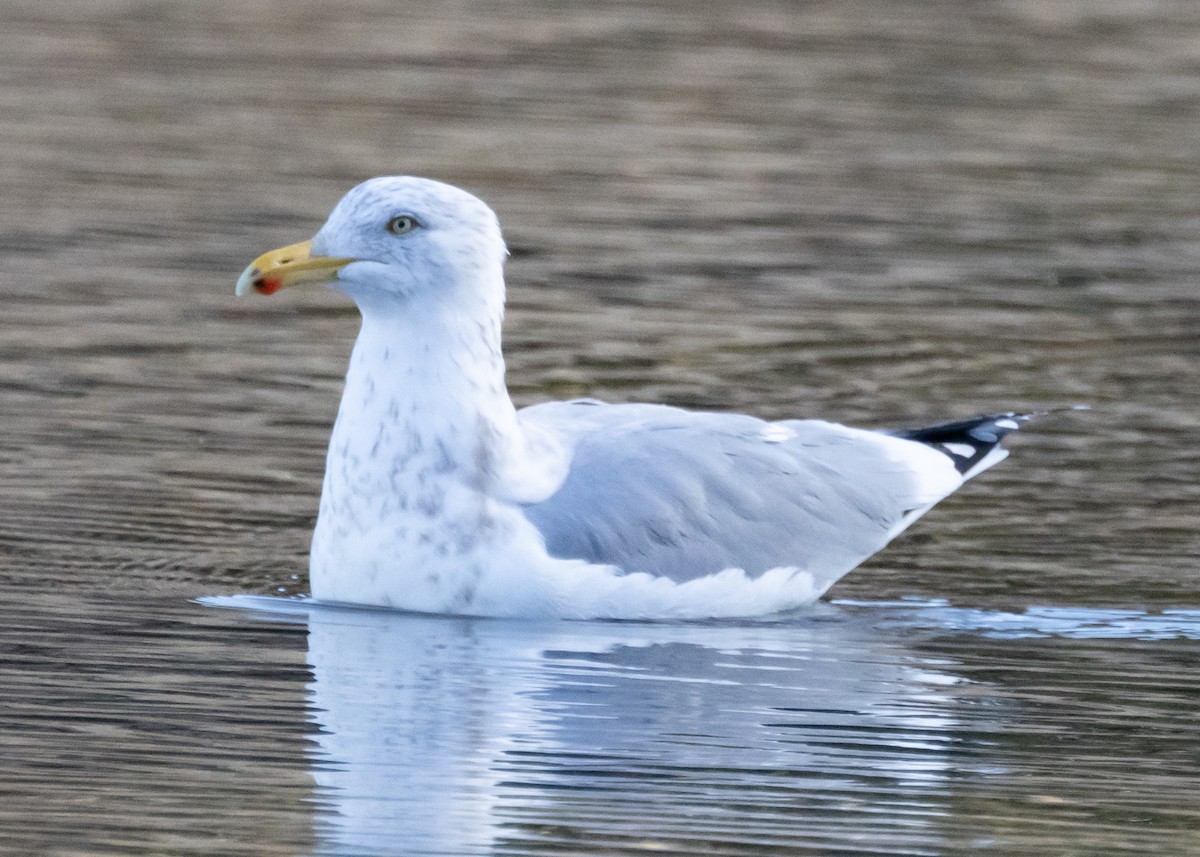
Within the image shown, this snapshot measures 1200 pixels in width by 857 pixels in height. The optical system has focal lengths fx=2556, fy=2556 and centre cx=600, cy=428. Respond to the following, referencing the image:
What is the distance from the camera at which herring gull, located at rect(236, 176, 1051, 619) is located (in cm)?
744

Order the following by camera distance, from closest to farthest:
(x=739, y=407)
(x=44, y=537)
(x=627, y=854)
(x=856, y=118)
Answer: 1. (x=627, y=854)
2. (x=44, y=537)
3. (x=739, y=407)
4. (x=856, y=118)

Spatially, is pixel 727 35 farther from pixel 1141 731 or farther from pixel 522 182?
pixel 1141 731

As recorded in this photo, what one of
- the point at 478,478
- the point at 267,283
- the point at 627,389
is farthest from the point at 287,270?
the point at 627,389

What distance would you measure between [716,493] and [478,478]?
0.84 metres

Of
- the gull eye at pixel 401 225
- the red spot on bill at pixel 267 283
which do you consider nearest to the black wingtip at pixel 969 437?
the gull eye at pixel 401 225

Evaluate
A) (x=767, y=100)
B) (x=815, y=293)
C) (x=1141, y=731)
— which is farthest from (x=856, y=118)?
(x=1141, y=731)

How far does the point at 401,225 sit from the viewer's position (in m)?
7.61

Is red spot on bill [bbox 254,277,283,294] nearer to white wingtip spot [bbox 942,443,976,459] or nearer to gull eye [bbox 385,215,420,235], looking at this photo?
gull eye [bbox 385,215,420,235]

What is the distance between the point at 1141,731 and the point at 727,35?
45.2 feet

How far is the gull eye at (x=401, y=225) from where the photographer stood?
7.60 meters

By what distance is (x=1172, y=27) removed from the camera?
69.2 feet

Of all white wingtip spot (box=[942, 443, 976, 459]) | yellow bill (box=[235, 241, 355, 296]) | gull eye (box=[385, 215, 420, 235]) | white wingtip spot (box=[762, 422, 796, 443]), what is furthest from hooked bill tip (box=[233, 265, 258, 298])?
white wingtip spot (box=[942, 443, 976, 459])

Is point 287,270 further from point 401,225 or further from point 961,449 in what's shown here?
point 961,449

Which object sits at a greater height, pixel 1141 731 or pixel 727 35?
pixel 727 35
